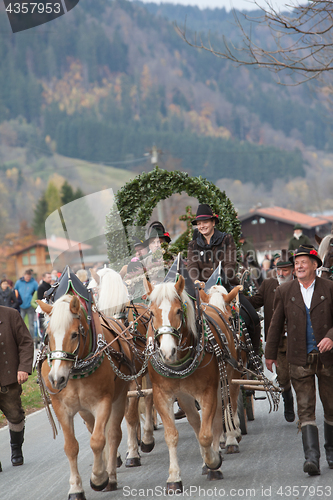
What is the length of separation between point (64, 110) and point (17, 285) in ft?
313

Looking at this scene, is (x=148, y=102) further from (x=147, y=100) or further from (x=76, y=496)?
(x=76, y=496)

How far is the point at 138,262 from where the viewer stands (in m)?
7.83

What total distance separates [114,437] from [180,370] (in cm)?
107

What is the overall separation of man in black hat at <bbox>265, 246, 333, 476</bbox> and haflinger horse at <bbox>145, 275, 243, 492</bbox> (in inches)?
34.1

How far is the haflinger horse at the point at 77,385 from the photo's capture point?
5164 millimetres

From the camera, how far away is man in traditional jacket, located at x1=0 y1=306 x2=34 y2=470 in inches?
278

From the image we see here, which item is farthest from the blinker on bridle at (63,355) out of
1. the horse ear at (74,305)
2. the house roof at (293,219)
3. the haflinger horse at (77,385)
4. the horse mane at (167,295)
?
the house roof at (293,219)

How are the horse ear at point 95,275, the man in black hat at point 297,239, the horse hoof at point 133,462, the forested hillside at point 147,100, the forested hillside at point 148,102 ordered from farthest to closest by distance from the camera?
the forested hillside at point 147,100 < the forested hillside at point 148,102 < the man in black hat at point 297,239 < the horse ear at point 95,275 < the horse hoof at point 133,462

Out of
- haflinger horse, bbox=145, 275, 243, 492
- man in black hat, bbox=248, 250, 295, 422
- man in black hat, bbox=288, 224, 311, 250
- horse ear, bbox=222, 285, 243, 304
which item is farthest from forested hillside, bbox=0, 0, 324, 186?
haflinger horse, bbox=145, 275, 243, 492

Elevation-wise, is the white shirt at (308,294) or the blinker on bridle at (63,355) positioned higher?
the white shirt at (308,294)

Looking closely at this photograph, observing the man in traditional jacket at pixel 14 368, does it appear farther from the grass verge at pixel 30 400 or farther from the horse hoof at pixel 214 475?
the grass verge at pixel 30 400

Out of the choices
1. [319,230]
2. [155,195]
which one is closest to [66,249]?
[155,195]

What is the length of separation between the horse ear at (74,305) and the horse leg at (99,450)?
3.21 feet

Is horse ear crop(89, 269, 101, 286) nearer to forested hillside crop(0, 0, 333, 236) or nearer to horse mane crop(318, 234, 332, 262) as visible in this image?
horse mane crop(318, 234, 332, 262)
